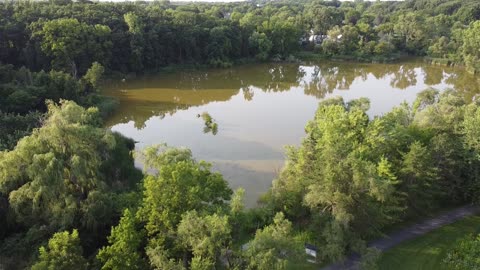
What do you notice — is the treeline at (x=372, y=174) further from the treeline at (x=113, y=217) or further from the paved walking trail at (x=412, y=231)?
the treeline at (x=113, y=217)

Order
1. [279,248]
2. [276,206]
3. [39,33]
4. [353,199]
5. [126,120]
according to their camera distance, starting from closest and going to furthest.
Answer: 1. [279,248]
2. [353,199]
3. [276,206]
4. [126,120]
5. [39,33]

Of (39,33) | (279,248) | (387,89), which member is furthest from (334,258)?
(39,33)

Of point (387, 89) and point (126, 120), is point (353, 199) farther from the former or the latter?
point (387, 89)

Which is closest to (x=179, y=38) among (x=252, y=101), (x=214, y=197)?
(x=252, y=101)

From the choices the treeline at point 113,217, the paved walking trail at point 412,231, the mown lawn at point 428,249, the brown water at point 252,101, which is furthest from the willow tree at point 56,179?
the mown lawn at point 428,249

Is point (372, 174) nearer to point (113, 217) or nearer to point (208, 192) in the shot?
point (208, 192)

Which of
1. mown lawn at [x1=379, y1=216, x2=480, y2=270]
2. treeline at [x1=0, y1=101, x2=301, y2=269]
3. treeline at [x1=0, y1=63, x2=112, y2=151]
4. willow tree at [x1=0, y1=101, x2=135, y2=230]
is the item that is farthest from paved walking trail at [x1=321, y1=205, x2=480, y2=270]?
treeline at [x1=0, y1=63, x2=112, y2=151]
